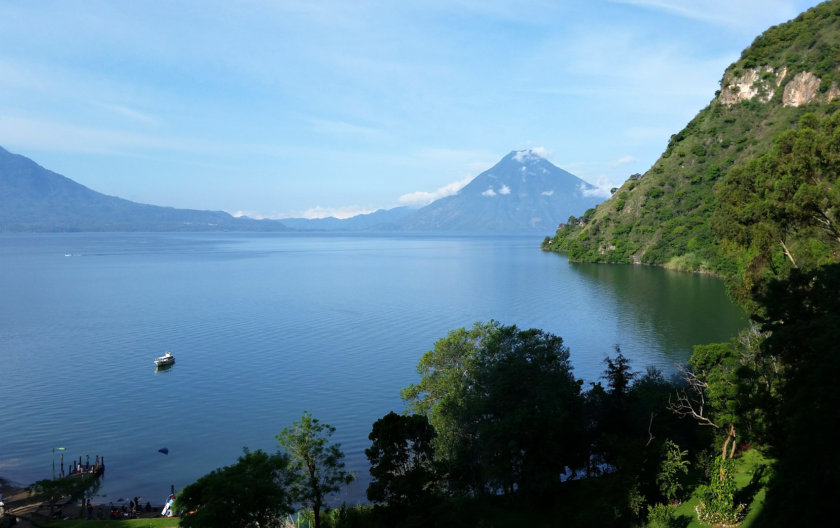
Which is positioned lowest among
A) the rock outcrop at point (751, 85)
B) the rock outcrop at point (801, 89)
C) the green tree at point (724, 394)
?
the green tree at point (724, 394)

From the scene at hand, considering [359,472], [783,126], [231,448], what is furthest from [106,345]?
[783,126]

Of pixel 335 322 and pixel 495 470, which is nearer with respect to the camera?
pixel 495 470

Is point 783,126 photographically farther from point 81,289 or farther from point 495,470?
point 81,289

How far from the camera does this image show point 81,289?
128 meters

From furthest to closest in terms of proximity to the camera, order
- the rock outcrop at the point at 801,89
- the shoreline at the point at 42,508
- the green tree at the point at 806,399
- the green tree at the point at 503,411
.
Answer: the rock outcrop at the point at 801,89, the shoreline at the point at 42,508, the green tree at the point at 503,411, the green tree at the point at 806,399

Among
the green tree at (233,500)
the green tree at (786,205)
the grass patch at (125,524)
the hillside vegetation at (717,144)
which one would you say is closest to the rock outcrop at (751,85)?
the hillside vegetation at (717,144)

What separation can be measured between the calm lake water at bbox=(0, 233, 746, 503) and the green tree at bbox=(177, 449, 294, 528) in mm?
15781

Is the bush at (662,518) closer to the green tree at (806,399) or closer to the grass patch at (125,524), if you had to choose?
the green tree at (806,399)

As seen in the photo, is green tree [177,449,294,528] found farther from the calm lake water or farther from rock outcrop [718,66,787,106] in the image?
rock outcrop [718,66,787,106]

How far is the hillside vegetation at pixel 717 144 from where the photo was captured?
142375 millimetres

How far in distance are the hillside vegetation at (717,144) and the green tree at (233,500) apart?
125 metres

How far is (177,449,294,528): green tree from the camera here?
78.6 feet

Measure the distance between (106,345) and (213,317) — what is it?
21028 millimetres

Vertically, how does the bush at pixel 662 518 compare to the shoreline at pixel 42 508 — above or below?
above
